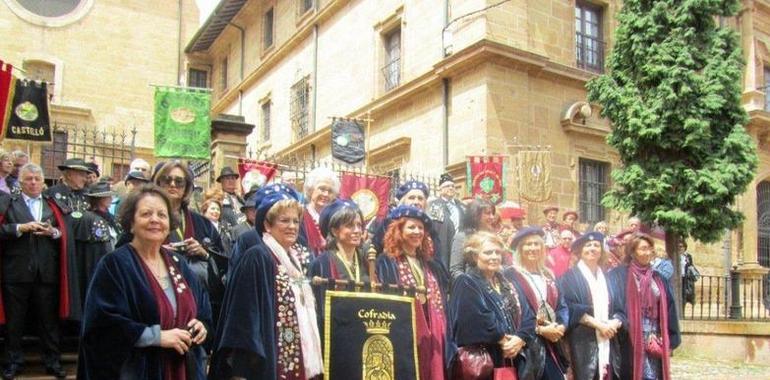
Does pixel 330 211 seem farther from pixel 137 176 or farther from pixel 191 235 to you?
pixel 137 176

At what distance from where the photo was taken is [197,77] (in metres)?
34.2

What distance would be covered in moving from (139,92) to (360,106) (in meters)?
13.7

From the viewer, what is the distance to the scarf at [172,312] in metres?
3.64

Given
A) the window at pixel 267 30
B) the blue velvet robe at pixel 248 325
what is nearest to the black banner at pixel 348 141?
the blue velvet robe at pixel 248 325

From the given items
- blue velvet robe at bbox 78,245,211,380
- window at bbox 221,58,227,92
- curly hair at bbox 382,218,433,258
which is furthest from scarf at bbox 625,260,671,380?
window at bbox 221,58,227,92

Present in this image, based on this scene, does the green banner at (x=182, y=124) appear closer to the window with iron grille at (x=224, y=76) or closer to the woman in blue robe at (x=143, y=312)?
the woman in blue robe at (x=143, y=312)

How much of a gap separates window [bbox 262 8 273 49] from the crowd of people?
20484 mm

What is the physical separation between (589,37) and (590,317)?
12538mm

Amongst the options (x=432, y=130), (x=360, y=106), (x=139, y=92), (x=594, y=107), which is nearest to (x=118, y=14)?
(x=139, y=92)

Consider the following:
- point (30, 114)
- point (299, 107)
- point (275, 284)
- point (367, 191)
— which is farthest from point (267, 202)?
point (299, 107)

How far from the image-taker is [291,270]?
4387mm

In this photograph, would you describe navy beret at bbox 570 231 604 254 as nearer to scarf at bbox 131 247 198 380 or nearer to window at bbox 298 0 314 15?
scarf at bbox 131 247 198 380

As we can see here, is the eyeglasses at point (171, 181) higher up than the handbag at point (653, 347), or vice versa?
the eyeglasses at point (171, 181)

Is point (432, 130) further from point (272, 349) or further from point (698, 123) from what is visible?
point (272, 349)
